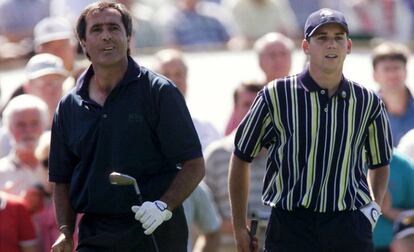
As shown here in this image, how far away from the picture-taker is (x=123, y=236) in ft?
26.9

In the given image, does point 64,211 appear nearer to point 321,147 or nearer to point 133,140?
point 133,140

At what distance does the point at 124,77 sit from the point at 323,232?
130cm

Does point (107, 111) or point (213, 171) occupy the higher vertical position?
point (107, 111)

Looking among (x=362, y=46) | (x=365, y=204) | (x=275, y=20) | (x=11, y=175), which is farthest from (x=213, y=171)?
(x=362, y=46)

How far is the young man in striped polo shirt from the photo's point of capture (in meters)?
8.22

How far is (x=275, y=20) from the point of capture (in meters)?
18.5

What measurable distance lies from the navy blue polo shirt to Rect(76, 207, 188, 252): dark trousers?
0.07 metres

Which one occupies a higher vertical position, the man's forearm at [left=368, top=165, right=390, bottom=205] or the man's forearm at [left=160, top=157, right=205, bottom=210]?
the man's forearm at [left=160, top=157, right=205, bottom=210]

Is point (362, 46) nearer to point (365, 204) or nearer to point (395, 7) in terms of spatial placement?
point (395, 7)

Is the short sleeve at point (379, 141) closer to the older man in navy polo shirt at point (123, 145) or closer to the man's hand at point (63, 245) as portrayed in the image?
the older man in navy polo shirt at point (123, 145)

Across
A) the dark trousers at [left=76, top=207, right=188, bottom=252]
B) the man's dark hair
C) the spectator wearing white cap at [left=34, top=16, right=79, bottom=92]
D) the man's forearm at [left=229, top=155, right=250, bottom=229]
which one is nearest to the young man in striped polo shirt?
the man's forearm at [left=229, top=155, right=250, bottom=229]

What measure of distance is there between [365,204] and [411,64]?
34.1 ft

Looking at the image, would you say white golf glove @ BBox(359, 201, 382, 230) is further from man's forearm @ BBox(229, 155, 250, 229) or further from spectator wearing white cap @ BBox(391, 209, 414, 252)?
spectator wearing white cap @ BBox(391, 209, 414, 252)

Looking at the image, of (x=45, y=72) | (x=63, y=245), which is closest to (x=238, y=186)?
(x=63, y=245)
